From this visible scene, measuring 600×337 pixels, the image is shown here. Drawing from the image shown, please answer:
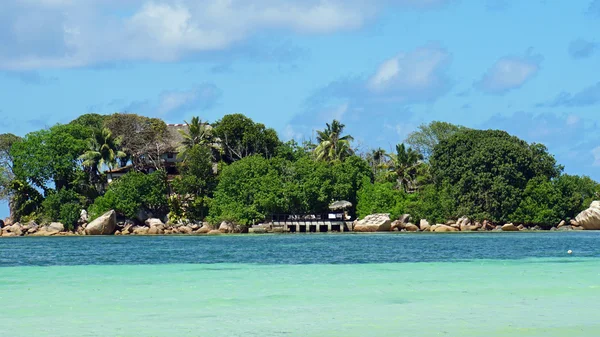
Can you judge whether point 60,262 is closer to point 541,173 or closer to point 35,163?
point 35,163

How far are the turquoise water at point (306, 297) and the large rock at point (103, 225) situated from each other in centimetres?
3779

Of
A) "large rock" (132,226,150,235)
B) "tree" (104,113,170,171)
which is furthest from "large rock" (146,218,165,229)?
"tree" (104,113,170,171)

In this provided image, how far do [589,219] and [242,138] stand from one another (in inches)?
1221

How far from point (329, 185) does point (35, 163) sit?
25.6m

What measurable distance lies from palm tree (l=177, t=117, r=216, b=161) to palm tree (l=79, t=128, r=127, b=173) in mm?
5454

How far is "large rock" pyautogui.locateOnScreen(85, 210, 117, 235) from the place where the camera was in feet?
238

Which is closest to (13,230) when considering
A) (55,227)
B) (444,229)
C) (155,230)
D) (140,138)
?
(55,227)

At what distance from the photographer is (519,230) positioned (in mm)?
70625

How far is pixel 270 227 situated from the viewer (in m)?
72.6

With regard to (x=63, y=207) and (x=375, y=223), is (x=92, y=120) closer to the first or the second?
(x=63, y=207)

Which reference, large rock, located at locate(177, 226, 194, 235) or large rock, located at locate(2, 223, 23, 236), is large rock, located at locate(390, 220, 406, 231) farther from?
large rock, located at locate(2, 223, 23, 236)

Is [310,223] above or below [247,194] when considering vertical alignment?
below

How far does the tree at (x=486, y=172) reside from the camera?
226 feet

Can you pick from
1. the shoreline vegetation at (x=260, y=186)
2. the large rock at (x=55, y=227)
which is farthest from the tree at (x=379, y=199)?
the large rock at (x=55, y=227)
